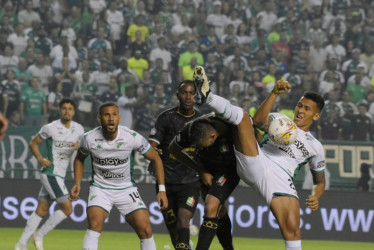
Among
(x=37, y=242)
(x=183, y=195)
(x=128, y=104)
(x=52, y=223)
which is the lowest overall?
(x=37, y=242)

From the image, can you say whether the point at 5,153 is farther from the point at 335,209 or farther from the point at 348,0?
the point at 348,0

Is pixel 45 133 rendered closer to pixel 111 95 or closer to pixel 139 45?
pixel 111 95

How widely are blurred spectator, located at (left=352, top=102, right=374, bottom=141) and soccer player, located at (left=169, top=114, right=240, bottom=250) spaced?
773cm

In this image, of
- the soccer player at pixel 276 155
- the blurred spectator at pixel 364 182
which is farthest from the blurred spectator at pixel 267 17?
A: the soccer player at pixel 276 155

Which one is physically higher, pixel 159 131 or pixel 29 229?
pixel 159 131

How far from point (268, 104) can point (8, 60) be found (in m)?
11.6

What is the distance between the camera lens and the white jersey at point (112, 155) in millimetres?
10172

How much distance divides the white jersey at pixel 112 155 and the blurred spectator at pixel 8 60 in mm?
9346

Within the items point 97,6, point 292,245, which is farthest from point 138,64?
point 292,245

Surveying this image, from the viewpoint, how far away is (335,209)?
656 inches

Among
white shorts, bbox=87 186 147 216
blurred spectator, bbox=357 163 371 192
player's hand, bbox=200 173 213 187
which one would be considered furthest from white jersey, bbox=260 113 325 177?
blurred spectator, bbox=357 163 371 192

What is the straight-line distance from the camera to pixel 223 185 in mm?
9586

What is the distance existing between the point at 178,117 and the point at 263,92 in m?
8.60

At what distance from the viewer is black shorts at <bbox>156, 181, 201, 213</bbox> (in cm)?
1100
